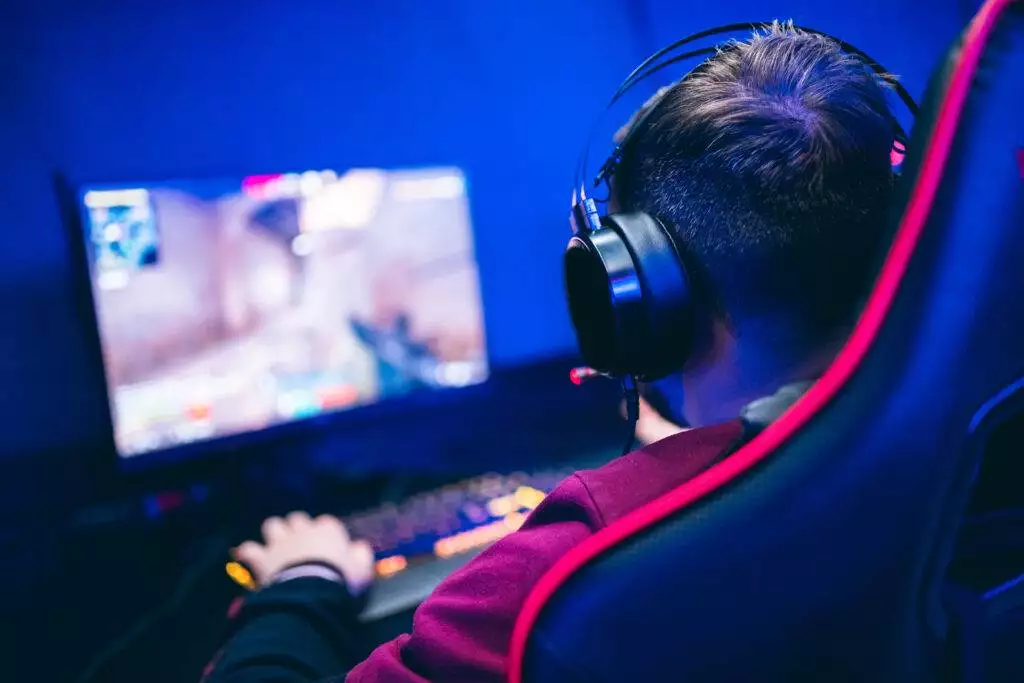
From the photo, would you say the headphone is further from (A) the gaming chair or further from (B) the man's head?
(A) the gaming chair

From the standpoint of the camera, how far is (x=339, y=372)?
117 centimetres

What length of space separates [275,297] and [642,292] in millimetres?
750

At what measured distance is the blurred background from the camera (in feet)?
3.42

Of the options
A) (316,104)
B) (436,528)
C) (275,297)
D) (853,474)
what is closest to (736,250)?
(853,474)

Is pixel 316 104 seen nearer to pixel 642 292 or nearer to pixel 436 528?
pixel 436 528

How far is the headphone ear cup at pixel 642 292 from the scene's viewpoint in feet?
1.71

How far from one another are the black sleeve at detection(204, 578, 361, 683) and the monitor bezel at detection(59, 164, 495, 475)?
1.28 ft

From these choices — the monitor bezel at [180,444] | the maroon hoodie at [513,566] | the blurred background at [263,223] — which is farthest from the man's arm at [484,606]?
the monitor bezel at [180,444]

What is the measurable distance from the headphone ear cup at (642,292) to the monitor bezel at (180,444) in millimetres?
720

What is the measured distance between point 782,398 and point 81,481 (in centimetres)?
116

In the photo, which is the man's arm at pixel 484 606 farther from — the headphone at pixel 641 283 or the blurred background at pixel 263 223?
the blurred background at pixel 263 223

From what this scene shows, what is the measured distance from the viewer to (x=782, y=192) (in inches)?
19.2

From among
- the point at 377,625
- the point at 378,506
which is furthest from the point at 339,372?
the point at 377,625

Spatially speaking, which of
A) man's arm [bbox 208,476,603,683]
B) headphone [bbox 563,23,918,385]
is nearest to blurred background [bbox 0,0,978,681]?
man's arm [bbox 208,476,603,683]
